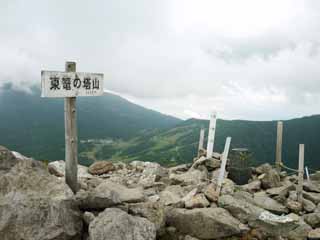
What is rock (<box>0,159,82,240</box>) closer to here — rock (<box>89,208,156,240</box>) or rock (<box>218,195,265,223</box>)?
rock (<box>89,208,156,240</box>)

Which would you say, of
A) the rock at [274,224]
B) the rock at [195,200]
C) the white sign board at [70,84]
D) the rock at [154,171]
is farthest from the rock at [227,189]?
the white sign board at [70,84]

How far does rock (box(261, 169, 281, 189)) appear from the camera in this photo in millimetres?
13625

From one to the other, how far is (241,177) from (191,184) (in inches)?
115

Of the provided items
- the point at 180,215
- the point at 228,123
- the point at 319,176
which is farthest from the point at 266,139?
the point at 180,215

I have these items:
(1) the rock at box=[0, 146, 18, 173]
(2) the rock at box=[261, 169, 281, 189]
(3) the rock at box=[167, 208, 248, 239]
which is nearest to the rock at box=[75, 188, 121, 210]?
(3) the rock at box=[167, 208, 248, 239]

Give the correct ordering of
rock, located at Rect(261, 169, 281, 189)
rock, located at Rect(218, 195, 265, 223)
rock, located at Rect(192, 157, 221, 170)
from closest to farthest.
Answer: rock, located at Rect(218, 195, 265, 223) → rock, located at Rect(261, 169, 281, 189) → rock, located at Rect(192, 157, 221, 170)

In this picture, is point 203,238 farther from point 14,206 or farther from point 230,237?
point 14,206

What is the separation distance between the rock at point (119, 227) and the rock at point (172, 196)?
7.64 feet

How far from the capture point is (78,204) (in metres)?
8.35

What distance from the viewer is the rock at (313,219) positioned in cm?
1027

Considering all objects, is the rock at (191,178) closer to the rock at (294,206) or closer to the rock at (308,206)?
the rock at (294,206)

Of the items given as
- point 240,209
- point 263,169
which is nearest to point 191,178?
point 263,169

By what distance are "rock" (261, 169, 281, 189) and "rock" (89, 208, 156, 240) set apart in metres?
7.42

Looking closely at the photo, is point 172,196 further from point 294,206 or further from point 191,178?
point 294,206
